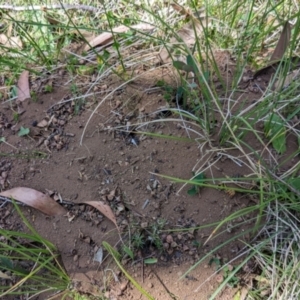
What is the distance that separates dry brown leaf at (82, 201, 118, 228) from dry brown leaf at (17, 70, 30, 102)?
1.71 ft

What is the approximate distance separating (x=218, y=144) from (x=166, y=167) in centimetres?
18

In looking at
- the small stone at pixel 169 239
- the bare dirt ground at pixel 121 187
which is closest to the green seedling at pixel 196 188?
the bare dirt ground at pixel 121 187

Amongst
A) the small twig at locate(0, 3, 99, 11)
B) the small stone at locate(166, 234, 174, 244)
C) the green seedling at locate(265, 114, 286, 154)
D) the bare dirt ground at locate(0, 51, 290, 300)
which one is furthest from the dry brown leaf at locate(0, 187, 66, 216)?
the small twig at locate(0, 3, 99, 11)

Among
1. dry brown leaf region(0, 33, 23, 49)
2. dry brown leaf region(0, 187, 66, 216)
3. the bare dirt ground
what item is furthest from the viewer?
dry brown leaf region(0, 33, 23, 49)

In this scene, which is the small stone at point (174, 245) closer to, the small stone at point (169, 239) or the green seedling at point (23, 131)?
the small stone at point (169, 239)

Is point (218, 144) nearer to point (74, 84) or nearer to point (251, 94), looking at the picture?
Answer: point (251, 94)

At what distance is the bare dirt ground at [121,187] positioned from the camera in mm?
1223

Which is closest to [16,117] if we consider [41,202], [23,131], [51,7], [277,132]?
[23,131]

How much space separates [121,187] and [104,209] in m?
0.09

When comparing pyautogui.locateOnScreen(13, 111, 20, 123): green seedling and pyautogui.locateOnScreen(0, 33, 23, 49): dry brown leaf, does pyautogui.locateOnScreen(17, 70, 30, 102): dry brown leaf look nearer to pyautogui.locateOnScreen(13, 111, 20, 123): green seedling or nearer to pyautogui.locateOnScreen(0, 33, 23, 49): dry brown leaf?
pyautogui.locateOnScreen(13, 111, 20, 123): green seedling

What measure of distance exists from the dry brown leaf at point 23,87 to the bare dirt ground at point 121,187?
0.06 meters

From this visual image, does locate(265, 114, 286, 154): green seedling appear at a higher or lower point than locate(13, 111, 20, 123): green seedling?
higher

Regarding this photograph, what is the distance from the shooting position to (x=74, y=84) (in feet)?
5.10

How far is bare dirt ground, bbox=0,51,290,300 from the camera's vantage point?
1.22 metres
